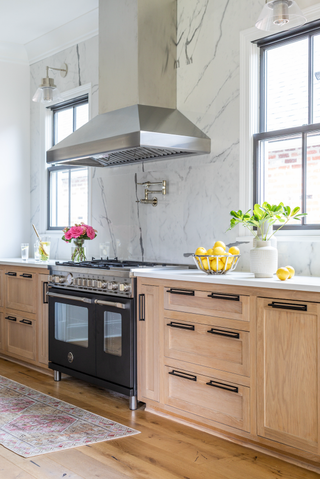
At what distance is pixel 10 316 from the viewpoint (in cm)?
455

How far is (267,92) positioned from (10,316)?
2927mm

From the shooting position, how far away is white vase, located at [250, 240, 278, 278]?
107 inches

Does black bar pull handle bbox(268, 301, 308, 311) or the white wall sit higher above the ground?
the white wall

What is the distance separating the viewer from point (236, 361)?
265 cm

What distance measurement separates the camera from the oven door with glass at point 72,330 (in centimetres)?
356

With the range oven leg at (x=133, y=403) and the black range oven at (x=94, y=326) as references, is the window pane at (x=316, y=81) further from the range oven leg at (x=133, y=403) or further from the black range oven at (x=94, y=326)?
the range oven leg at (x=133, y=403)

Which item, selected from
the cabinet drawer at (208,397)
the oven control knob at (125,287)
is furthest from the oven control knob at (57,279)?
the cabinet drawer at (208,397)

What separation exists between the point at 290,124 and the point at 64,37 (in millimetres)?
2750

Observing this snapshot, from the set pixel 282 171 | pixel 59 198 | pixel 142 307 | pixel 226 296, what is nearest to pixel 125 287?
pixel 142 307

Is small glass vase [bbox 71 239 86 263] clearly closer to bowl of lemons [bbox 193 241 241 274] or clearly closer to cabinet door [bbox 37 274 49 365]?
cabinet door [bbox 37 274 49 365]

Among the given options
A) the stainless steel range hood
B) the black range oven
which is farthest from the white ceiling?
the black range oven

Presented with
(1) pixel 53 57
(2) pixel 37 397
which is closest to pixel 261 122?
(2) pixel 37 397

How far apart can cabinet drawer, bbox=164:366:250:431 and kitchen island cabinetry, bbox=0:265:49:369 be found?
1523 millimetres

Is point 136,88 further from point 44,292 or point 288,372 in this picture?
point 288,372
